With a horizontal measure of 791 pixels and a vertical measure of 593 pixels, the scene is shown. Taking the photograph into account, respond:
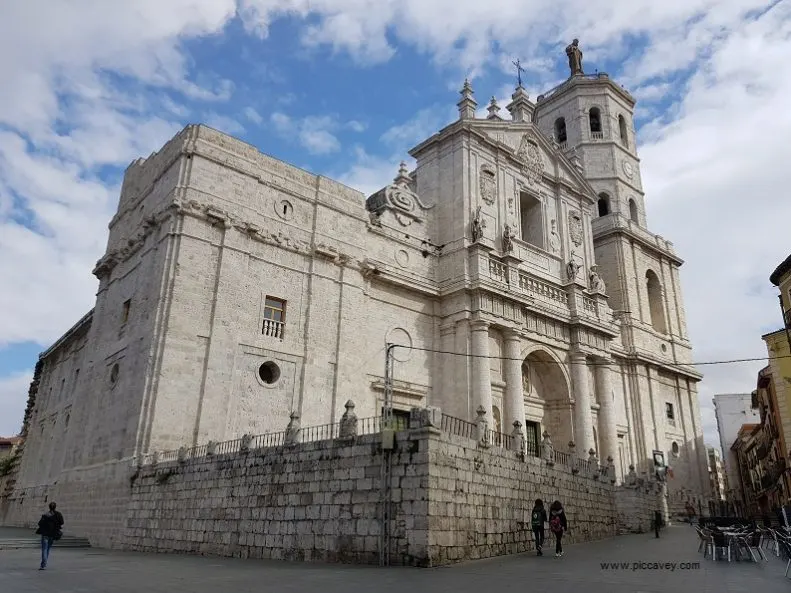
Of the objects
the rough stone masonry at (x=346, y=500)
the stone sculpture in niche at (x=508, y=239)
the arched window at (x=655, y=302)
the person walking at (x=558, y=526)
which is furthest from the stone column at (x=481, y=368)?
the arched window at (x=655, y=302)

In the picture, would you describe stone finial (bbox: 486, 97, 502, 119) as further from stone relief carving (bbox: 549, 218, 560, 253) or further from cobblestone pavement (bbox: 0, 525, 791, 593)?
cobblestone pavement (bbox: 0, 525, 791, 593)

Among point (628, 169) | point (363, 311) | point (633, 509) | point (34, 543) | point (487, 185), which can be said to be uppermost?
point (628, 169)

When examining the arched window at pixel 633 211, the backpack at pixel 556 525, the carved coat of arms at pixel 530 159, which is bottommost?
the backpack at pixel 556 525

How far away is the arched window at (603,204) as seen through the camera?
3659 centimetres

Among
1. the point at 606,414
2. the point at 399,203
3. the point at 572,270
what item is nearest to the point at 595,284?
the point at 572,270

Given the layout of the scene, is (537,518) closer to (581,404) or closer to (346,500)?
(346,500)

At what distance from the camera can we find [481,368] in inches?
873

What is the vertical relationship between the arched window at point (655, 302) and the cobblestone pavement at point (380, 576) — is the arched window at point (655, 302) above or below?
above

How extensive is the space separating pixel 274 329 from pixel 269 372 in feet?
4.41

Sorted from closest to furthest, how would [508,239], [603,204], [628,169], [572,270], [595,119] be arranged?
[508,239] → [572,270] → [603,204] → [628,169] → [595,119]

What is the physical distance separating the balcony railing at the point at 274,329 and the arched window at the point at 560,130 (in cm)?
2544

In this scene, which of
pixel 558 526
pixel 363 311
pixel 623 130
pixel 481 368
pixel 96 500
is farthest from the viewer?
pixel 623 130

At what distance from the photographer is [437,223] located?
25719mm

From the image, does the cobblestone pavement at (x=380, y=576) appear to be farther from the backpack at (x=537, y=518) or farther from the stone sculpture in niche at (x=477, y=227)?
the stone sculpture in niche at (x=477, y=227)
